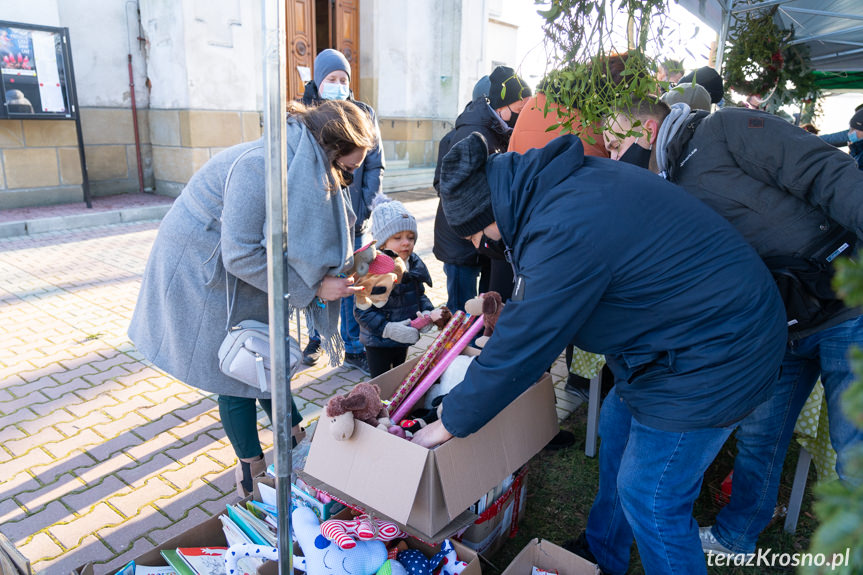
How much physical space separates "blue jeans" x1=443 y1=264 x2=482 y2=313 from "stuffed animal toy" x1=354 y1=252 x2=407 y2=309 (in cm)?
106

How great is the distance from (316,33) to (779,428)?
35.8ft

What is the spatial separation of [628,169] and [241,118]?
27.9ft

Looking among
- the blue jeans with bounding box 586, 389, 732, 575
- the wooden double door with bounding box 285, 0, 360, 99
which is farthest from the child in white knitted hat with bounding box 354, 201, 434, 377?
the wooden double door with bounding box 285, 0, 360, 99

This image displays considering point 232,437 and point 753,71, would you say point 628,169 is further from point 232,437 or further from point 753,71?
point 753,71

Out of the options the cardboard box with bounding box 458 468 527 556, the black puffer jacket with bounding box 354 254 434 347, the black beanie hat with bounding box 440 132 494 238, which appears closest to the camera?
the black beanie hat with bounding box 440 132 494 238

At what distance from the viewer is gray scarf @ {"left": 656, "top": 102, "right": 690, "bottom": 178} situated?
2148 millimetres

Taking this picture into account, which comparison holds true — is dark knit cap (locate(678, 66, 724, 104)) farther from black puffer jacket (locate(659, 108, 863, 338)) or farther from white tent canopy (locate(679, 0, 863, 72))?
black puffer jacket (locate(659, 108, 863, 338))

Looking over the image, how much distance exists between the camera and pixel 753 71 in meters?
5.70

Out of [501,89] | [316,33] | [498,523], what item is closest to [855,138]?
[501,89]

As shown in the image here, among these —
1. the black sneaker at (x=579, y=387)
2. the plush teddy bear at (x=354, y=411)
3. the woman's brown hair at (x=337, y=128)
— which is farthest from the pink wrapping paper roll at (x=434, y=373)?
the black sneaker at (x=579, y=387)

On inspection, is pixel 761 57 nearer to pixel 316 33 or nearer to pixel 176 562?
pixel 176 562

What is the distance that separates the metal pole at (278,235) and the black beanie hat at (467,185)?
0.48m

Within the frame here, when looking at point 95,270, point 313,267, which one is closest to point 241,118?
point 95,270

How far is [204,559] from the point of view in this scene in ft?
6.83
